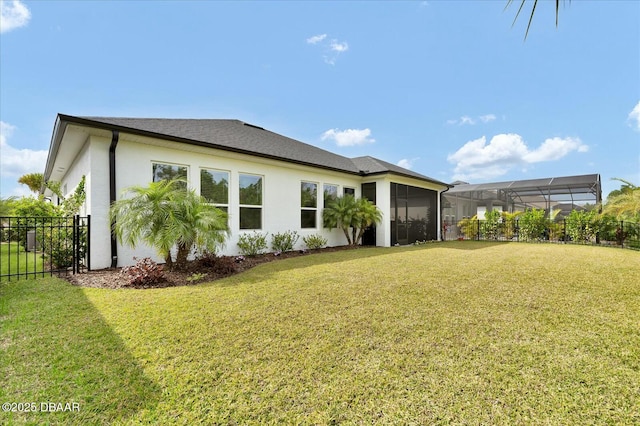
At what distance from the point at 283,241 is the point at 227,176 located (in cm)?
317

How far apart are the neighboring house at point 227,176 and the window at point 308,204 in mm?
44

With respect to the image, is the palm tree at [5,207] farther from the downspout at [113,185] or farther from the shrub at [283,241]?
the shrub at [283,241]

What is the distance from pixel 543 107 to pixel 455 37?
25.2ft

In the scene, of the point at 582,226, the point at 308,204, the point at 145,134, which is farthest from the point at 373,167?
the point at 582,226

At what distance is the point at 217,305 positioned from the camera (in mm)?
4148

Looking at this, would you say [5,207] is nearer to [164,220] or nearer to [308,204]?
[164,220]

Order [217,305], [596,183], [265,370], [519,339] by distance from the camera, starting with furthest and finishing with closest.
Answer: [596,183], [217,305], [519,339], [265,370]

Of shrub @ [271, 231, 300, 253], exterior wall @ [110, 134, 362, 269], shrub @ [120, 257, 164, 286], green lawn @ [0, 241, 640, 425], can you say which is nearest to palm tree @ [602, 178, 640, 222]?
green lawn @ [0, 241, 640, 425]

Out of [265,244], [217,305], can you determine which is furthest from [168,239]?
[265,244]

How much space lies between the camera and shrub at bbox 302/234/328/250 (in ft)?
36.8

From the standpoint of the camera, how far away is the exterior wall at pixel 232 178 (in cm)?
704

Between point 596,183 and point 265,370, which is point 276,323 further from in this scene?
point 596,183

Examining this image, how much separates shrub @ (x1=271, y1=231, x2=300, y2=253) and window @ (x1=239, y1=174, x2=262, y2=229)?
765 millimetres

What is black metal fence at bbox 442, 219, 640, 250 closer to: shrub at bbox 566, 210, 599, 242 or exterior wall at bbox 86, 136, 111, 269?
shrub at bbox 566, 210, 599, 242
